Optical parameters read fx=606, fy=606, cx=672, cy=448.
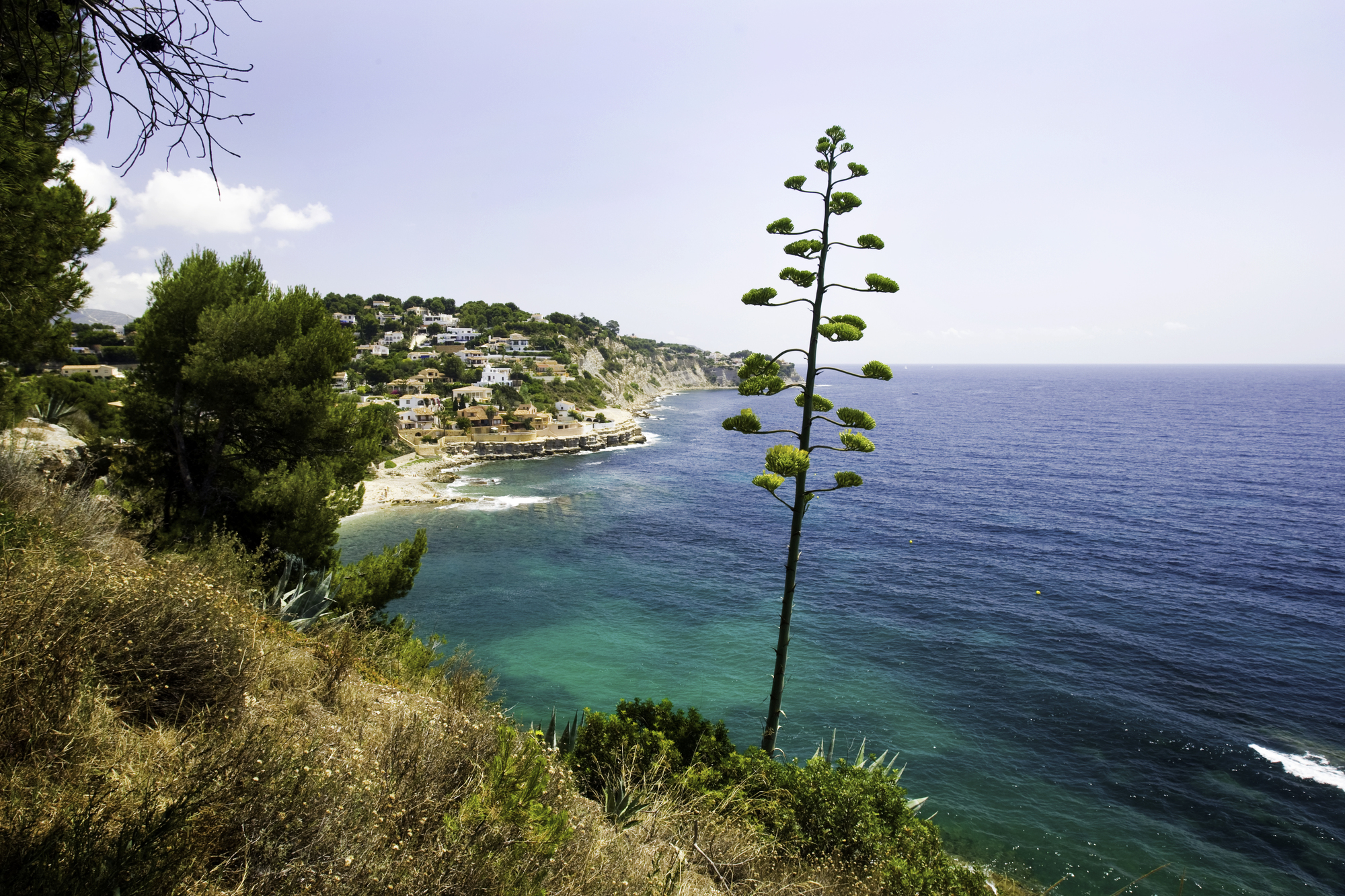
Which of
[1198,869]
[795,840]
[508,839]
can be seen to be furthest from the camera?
[1198,869]

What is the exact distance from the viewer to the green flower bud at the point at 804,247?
7.75m

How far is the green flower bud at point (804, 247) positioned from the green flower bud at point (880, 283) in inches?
29.0

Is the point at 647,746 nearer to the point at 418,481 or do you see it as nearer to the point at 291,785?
the point at 291,785

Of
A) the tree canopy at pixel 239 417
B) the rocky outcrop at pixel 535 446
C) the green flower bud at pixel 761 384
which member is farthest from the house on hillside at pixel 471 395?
the green flower bud at pixel 761 384

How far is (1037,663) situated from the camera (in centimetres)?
1920

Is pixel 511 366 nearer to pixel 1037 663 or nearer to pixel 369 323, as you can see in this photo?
pixel 369 323

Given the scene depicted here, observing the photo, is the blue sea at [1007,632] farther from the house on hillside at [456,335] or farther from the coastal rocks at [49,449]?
the house on hillside at [456,335]

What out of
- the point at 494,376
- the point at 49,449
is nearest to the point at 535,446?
the point at 494,376

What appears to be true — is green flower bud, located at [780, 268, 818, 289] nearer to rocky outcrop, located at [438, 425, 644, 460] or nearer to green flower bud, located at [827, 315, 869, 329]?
green flower bud, located at [827, 315, 869, 329]

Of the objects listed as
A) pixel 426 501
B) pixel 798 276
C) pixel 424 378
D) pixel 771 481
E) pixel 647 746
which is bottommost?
pixel 426 501

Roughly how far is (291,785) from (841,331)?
6.66 m

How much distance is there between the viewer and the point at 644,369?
141 meters

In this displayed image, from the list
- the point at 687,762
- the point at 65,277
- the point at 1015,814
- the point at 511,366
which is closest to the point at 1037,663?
the point at 1015,814

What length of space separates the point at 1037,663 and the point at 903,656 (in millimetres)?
4022
